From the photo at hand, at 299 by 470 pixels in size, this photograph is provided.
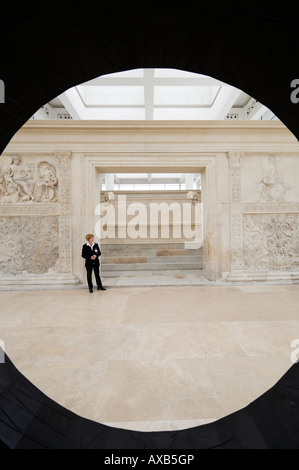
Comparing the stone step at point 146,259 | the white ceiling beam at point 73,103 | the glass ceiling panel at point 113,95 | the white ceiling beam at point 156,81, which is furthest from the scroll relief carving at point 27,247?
the glass ceiling panel at point 113,95

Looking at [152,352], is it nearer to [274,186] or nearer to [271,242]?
[271,242]

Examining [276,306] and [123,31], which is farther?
[276,306]

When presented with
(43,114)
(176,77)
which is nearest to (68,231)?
(176,77)

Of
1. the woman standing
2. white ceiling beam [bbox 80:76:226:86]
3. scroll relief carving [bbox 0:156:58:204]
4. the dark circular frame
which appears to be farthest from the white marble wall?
the dark circular frame

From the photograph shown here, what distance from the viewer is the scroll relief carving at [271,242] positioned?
5.56m

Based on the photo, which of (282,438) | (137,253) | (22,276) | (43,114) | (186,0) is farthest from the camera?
(43,114)

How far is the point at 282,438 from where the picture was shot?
2.90ft

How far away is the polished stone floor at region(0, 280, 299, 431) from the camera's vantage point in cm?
156

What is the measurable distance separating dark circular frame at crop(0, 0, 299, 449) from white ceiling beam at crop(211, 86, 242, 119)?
781cm

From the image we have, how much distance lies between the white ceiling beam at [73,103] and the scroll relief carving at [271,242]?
723 cm

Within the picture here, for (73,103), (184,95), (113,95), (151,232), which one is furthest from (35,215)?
(184,95)

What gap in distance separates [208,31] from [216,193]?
16.4 ft

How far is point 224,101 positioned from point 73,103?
585 cm

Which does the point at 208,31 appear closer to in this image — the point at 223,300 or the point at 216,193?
the point at 223,300
